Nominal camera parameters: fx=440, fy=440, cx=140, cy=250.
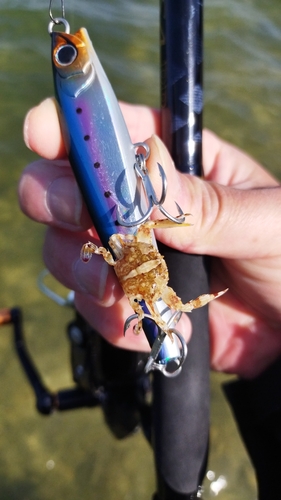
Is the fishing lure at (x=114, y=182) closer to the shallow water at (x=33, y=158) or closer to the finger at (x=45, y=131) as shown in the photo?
the finger at (x=45, y=131)

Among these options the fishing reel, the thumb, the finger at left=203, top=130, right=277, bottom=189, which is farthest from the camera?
the finger at left=203, top=130, right=277, bottom=189

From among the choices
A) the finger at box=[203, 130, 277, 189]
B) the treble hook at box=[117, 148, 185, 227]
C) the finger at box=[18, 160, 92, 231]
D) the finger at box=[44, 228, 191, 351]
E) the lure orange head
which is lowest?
the finger at box=[44, 228, 191, 351]

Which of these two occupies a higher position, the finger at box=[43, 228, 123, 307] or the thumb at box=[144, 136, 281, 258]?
the thumb at box=[144, 136, 281, 258]

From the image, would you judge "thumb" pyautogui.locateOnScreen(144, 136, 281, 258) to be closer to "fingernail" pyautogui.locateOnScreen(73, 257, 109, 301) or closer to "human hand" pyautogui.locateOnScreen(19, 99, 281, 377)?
"human hand" pyautogui.locateOnScreen(19, 99, 281, 377)

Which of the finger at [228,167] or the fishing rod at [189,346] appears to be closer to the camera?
the fishing rod at [189,346]

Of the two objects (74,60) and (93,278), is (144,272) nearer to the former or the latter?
(93,278)

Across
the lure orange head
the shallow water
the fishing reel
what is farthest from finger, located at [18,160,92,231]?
the shallow water

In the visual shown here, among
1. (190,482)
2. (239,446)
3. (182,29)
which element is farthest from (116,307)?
(239,446)

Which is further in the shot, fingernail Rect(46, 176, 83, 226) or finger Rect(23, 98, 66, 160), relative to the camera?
fingernail Rect(46, 176, 83, 226)

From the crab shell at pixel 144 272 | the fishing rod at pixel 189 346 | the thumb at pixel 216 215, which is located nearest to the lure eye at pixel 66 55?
the thumb at pixel 216 215
